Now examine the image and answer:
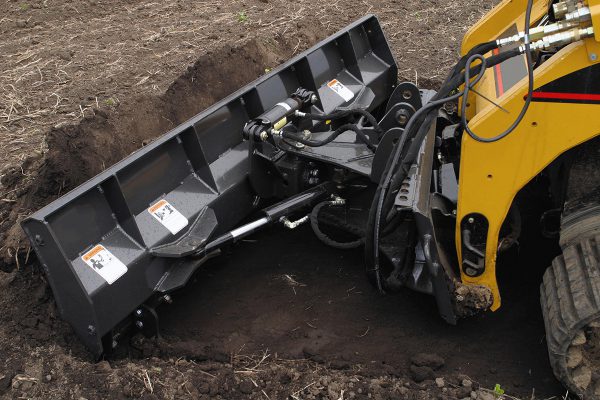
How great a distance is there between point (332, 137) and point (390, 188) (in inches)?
34.4

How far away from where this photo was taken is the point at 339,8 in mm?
8242

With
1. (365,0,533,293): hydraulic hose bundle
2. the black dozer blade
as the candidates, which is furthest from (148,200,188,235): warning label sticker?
(365,0,533,293): hydraulic hose bundle

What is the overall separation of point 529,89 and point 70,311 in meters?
2.43

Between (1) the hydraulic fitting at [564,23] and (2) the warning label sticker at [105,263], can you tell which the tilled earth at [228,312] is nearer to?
(2) the warning label sticker at [105,263]

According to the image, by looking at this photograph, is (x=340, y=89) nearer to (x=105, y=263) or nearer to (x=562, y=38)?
(x=105, y=263)

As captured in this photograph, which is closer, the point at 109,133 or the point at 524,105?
the point at 524,105

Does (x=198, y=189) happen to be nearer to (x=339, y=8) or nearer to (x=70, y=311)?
(x=70, y=311)

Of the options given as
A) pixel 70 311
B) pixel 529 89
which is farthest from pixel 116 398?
pixel 529 89

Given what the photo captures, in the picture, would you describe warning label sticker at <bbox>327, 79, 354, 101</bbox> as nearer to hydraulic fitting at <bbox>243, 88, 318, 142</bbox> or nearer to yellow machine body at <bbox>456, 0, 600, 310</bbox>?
hydraulic fitting at <bbox>243, 88, 318, 142</bbox>

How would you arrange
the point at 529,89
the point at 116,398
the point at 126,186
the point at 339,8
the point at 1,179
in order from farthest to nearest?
the point at 339,8, the point at 1,179, the point at 126,186, the point at 116,398, the point at 529,89

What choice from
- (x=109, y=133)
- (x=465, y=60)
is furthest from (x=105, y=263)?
(x=465, y=60)

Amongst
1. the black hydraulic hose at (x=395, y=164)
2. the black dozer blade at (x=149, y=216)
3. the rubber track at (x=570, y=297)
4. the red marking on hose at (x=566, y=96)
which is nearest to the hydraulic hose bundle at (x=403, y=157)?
the black hydraulic hose at (x=395, y=164)

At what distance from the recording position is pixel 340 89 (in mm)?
5188

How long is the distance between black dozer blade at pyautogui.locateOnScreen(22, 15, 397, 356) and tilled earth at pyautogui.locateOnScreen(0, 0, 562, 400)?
13.4 inches
